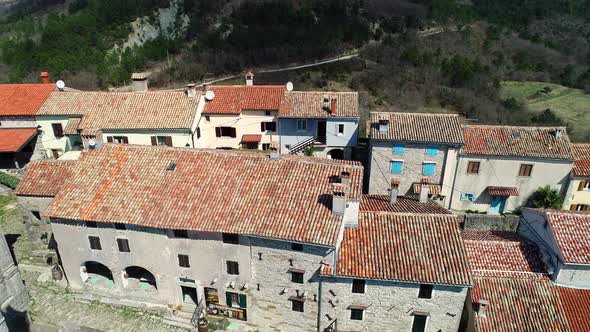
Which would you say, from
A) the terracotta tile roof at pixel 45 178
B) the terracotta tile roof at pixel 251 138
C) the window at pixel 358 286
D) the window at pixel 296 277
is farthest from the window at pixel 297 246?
the terracotta tile roof at pixel 251 138

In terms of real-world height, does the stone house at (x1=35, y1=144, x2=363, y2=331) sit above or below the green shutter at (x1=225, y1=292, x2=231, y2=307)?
above

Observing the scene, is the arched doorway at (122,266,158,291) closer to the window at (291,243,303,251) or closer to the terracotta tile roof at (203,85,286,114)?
the window at (291,243,303,251)

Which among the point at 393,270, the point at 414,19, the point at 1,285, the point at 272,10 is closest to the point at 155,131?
the point at 1,285

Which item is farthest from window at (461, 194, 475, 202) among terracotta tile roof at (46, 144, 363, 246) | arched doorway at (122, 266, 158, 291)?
arched doorway at (122, 266, 158, 291)

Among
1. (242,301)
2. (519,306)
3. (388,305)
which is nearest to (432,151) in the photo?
(519,306)

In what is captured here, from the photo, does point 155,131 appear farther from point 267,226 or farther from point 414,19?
point 414,19

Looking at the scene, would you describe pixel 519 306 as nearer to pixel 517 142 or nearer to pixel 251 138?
pixel 517 142
